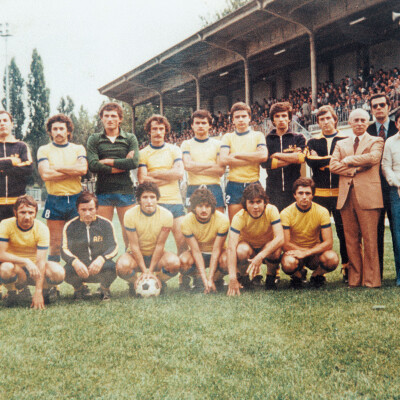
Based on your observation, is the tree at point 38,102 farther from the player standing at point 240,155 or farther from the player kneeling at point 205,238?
the player kneeling at point 205,238

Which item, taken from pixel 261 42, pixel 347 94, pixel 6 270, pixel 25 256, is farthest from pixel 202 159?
Result: pixel 261 42

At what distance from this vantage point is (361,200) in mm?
4949

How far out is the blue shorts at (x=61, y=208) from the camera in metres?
5.14

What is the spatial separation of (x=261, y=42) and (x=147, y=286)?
1769 centimetres

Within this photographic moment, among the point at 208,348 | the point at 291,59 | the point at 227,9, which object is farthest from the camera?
the point at 227,9

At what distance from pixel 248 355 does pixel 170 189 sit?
8.95ft

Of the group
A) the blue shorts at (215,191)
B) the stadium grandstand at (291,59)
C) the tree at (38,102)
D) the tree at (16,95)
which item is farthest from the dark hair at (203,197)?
the tree at (38,102)

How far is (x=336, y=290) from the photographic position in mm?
4754

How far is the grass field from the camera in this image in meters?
2.53

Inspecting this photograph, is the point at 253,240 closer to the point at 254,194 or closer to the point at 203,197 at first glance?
the point at 254,194

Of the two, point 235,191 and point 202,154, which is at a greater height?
point 202,154

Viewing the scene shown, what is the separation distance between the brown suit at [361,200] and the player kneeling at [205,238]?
136 centimetres

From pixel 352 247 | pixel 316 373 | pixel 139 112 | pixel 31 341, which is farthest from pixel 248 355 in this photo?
pixel 139 112

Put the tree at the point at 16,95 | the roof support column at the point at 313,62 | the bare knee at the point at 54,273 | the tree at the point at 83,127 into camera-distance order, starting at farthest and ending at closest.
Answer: the tree at the point at 83,127, the roof support column at the point at 313,62, the tree at the point at 16,95, the bare knee at the point at 54,273
